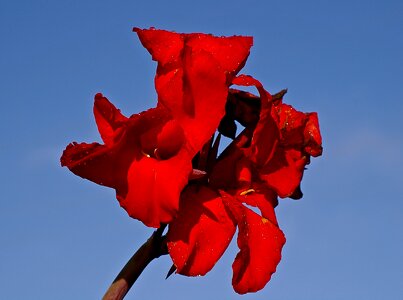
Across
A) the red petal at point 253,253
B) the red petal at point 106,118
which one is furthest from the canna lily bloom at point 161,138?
the red petal at point 253,253

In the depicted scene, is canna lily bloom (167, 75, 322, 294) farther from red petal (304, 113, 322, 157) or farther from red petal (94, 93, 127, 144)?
red petal (94, 93, 127, 144)

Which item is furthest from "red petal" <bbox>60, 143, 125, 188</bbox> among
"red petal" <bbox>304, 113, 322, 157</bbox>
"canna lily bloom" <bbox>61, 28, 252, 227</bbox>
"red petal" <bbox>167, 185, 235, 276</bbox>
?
"red petal" <bbox>304, 113, 322, 157</bbox>

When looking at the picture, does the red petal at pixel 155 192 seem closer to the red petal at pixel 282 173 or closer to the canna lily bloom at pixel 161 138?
the canna lily bloom at pixel 161 138

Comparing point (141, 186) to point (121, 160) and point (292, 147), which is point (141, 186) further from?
point (292, 147)

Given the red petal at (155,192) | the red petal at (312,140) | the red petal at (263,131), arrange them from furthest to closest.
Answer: the red petal at (312,140)
the red petal at (263,131)
the red petal at (155,192)

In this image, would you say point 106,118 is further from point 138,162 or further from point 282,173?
point 282,173

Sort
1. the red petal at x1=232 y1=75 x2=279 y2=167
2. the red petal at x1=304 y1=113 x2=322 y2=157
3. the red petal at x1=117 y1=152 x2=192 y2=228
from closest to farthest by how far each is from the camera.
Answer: the red petal at x1=117 y1=152 x2=192 y2=228
the red petal at x1=232 y1=75 x2=279 y2=167
the red petal at x1=304 y1=113 x2=322 y2=157

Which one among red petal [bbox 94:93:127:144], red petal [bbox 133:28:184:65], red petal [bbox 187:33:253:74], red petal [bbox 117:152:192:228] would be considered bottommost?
red petal [bbox 117:152:192:228]

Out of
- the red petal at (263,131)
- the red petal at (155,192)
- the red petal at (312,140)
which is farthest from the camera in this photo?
the red petal at (312,140)
